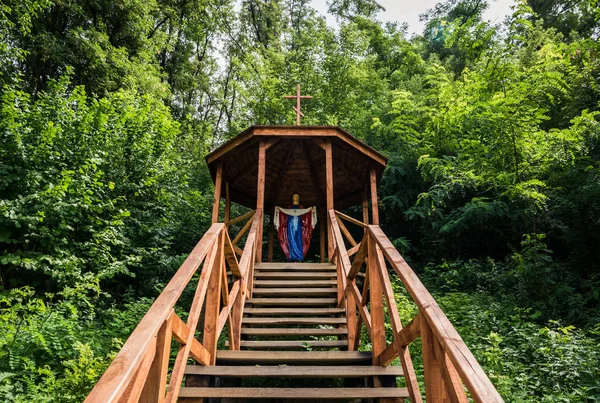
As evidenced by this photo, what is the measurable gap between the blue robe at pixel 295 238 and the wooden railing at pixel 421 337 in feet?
13.6

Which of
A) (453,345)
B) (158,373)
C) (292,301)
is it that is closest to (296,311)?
(292,301)

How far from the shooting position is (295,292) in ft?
17.6

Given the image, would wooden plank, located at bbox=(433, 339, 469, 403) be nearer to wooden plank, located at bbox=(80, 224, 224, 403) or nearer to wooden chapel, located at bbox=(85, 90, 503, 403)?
wooden chapel, located at bbox=(85, 90, 503, 403)

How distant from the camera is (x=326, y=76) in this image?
1503cm

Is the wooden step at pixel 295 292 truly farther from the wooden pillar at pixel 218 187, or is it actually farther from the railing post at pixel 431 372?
the railing post at pixel 431 372

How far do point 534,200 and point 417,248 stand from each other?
373cm

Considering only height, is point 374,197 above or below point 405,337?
above

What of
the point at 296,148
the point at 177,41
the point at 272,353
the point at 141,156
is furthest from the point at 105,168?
the point at 177,41

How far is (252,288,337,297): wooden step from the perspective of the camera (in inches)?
210

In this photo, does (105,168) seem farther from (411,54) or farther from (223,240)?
(411,54)

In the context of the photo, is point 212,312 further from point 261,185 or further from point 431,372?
point 261,185

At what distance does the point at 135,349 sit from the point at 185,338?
3.14ft

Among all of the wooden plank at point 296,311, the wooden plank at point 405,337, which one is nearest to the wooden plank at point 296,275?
the wooden plank at point 296,311

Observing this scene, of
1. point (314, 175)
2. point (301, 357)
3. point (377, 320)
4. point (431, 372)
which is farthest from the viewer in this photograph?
point (314, 175)
